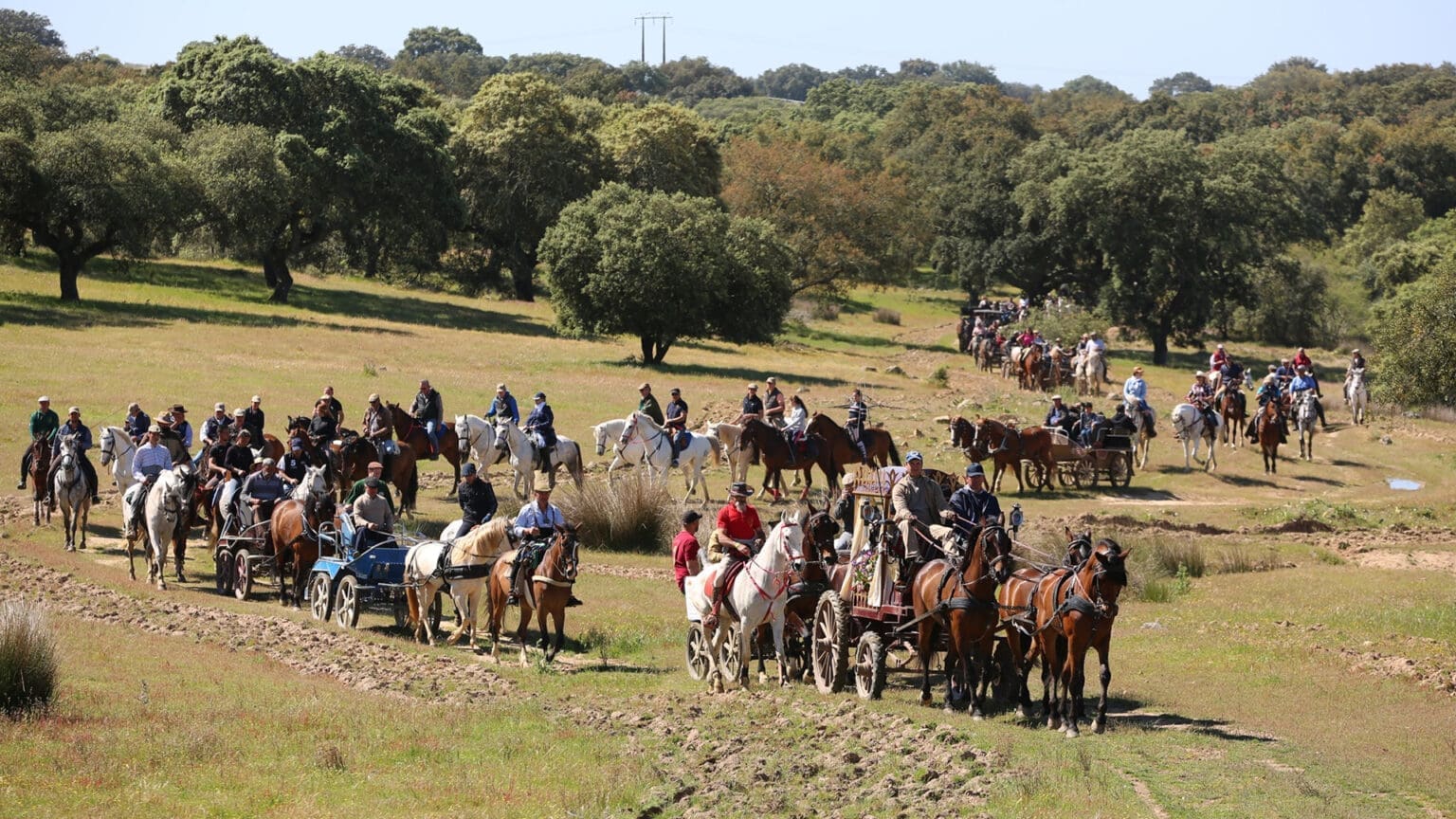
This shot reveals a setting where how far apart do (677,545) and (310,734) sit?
496 cm

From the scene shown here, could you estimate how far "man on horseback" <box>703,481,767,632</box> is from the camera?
16.6 metres

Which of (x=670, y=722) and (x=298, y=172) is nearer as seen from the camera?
(x=670, y=722)

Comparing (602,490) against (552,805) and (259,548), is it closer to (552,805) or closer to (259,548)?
(259,548)

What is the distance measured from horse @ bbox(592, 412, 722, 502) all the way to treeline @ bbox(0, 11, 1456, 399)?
22.2 metres

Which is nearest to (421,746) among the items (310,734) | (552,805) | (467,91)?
(310,734)

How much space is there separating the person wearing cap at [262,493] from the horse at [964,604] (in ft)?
34.9

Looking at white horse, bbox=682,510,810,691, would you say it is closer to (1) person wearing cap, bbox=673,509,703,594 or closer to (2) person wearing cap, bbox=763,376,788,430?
(1) person wearing cap, bbox=673,509,703,594

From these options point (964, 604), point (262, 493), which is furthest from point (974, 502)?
point (262, 493)

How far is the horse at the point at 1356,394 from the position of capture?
1722 inches

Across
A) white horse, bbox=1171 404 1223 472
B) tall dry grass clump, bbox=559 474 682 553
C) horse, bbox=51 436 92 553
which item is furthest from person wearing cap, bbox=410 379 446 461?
white horse, bbox=1171 404 1223 472

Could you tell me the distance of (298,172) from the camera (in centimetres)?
6119

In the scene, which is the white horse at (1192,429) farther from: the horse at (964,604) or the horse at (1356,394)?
the horse at (964,604)

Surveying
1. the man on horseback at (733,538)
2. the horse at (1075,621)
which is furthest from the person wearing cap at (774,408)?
the horse at (1075,621)

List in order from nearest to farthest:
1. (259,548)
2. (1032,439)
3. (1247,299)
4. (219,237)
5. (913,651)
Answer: (913,651)
(259,548)
(1032,439)
(219,237)
(1247,299)
